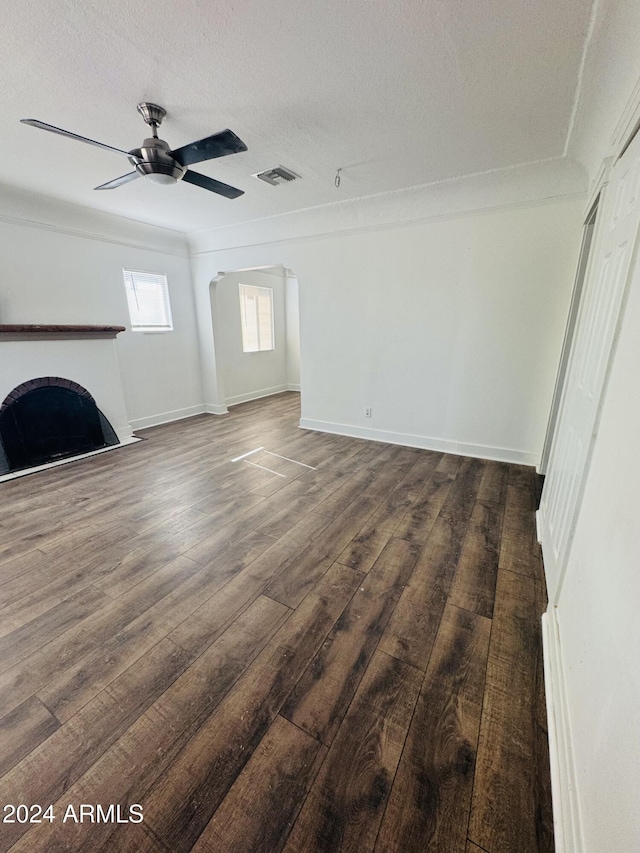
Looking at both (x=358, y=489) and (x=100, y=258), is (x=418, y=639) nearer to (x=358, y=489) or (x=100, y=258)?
(x=358, y=489)

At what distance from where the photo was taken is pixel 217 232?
4688 mm

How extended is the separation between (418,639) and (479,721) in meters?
0.37

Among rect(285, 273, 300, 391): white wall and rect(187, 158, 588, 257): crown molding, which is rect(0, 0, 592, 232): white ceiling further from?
rect(285, 273, 300, 391): white wall

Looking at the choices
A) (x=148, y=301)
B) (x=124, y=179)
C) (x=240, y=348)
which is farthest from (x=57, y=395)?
(x=240, y=348)

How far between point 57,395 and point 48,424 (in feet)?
1.10

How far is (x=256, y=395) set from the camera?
6.73m

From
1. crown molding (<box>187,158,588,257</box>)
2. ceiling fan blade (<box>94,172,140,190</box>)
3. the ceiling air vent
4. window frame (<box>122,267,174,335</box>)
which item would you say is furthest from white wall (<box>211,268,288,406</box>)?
ceiling fan blade (<box>94,172,140,190</box>)

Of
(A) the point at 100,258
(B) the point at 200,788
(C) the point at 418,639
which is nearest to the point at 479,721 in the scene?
(C) the point at 418,639

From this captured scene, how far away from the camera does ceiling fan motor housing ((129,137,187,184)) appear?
77.7 inches

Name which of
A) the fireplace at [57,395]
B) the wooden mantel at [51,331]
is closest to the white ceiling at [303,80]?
the wooden mantel at [51,331]

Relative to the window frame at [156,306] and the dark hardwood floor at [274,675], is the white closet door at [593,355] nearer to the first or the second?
the dark hardwood floor at [274,675]

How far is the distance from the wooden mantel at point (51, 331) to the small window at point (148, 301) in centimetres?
55

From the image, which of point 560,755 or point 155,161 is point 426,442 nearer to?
point 560,755

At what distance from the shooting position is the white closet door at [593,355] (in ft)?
4.44
